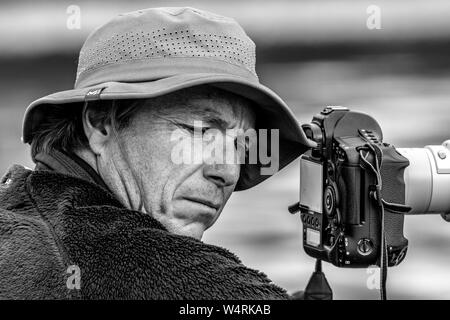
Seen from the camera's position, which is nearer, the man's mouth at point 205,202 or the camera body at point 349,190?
the man's mouth at point 205,202

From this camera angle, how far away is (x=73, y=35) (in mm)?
4402

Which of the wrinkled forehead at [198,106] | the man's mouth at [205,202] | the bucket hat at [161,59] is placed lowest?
the man's mouth at [205,202]

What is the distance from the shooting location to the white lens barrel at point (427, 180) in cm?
245

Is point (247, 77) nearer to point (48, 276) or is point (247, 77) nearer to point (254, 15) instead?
Result: point (48, 276)

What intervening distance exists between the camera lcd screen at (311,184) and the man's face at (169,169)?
1.02 feet

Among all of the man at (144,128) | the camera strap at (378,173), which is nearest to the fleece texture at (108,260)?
the man at (144,128)

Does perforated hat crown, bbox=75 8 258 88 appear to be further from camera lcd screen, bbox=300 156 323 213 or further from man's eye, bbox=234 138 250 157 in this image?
camera lcd screen, bbox=300 156 323 213

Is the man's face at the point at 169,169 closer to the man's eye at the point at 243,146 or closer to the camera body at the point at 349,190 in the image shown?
the man's eye at the point at 243,146

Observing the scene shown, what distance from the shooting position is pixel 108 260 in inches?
74.0

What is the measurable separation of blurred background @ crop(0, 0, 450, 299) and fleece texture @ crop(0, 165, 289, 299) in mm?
1941

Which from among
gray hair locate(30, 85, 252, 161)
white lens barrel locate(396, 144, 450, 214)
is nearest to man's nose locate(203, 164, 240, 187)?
gray hair locate(30, 85, 252, 161)
